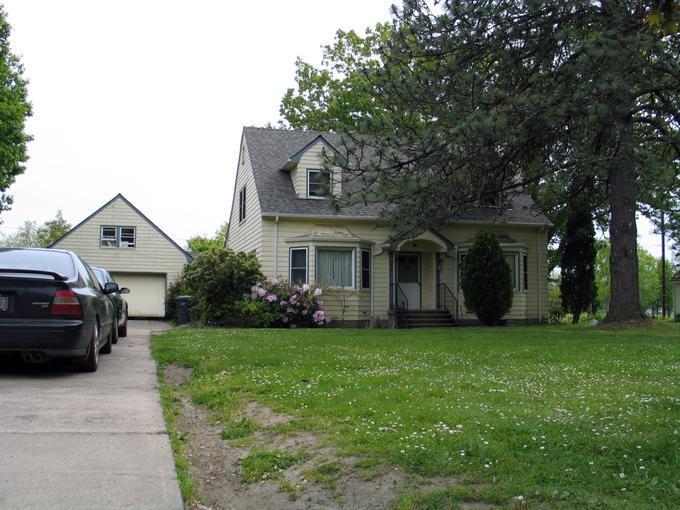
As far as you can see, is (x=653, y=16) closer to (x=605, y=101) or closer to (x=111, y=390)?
(x=111, y=390)

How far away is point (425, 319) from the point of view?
21953 millimetres

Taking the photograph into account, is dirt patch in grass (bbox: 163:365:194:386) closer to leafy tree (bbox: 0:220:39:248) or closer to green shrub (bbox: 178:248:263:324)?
A: green shrub (bbox: 178:248:263:324)

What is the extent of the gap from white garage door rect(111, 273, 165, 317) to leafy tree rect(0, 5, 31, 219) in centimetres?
635

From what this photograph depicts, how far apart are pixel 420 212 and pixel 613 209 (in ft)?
19.7

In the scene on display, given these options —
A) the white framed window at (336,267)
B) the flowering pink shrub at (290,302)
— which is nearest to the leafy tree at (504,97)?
the flowering pink shrub at (290,302)

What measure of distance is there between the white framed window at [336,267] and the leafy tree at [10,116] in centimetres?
1397

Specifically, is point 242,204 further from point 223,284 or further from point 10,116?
point 10,116

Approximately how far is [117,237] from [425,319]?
51.4ft

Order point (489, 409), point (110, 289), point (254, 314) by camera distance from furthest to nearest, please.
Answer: point (254, 314) < point (110, 289) < point (489, 409)

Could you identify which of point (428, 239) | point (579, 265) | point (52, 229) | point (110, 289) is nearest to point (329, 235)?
point (428, 239)

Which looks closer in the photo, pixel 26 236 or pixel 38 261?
pixel 38 261

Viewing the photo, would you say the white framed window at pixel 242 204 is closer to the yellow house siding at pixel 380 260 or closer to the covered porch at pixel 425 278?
the yellow house siding at pixel 380 260

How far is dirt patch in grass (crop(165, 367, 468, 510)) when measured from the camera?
4047mm

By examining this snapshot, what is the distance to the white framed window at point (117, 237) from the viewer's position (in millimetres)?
29672
